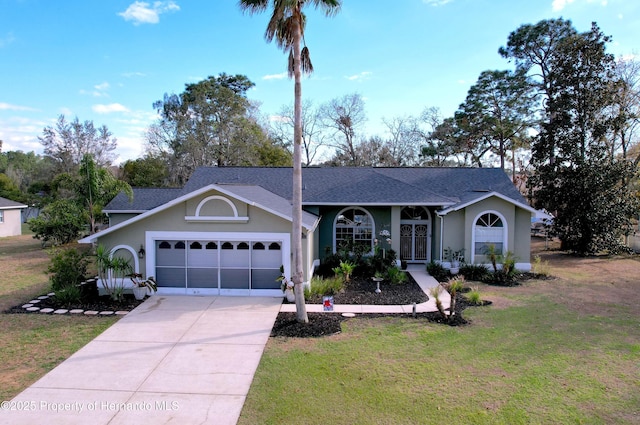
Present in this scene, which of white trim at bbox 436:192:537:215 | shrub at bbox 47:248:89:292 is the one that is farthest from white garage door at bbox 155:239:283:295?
white trim at bbox 436:192:537:215

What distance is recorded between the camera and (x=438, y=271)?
16.0 m

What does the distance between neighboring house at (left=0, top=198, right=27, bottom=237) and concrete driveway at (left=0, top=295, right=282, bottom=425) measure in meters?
27.6

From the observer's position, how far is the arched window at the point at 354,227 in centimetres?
1808

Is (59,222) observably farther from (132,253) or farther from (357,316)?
(357,316)

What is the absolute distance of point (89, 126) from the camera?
42.1 metres

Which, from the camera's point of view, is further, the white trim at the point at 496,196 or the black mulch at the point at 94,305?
the white trim at the point at 496,196

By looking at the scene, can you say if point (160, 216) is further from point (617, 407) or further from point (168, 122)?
point (168, 122)

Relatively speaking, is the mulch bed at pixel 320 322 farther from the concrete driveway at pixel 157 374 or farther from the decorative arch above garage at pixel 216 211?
the decorative arch above garage at pixel 216 211

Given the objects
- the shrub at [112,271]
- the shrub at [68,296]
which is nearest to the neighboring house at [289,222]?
the shrub at [112,271]

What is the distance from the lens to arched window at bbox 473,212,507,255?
16.3 metres

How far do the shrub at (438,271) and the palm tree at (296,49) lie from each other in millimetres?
7577

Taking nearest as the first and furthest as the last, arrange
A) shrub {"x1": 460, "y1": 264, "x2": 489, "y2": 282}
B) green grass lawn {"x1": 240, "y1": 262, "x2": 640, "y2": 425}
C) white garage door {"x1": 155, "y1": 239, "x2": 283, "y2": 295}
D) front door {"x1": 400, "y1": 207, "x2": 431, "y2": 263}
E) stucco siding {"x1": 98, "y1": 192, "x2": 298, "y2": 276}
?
green grass lawn {"x1": 240, "y1": 262, "x2": 640, "y2": 425}
stucco siding {"x1": 98, "y1": 192, "x2": 298, "y2": 276}
white garage door {"x1": 155, "y1": 239, "x2": 283, "y2": 295}
shrub {"x1": 460, "y1": 264, "x2": 489, "y2": 282}
front door {"x1": 400, "y1": 207, "x2": 431, "y2": 263}

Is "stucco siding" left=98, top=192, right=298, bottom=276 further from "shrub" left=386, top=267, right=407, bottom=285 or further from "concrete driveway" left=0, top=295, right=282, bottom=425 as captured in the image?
"shrub" left=386, top=267, right=407, bottom=285

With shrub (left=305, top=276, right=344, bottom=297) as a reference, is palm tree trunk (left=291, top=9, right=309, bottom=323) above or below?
above
